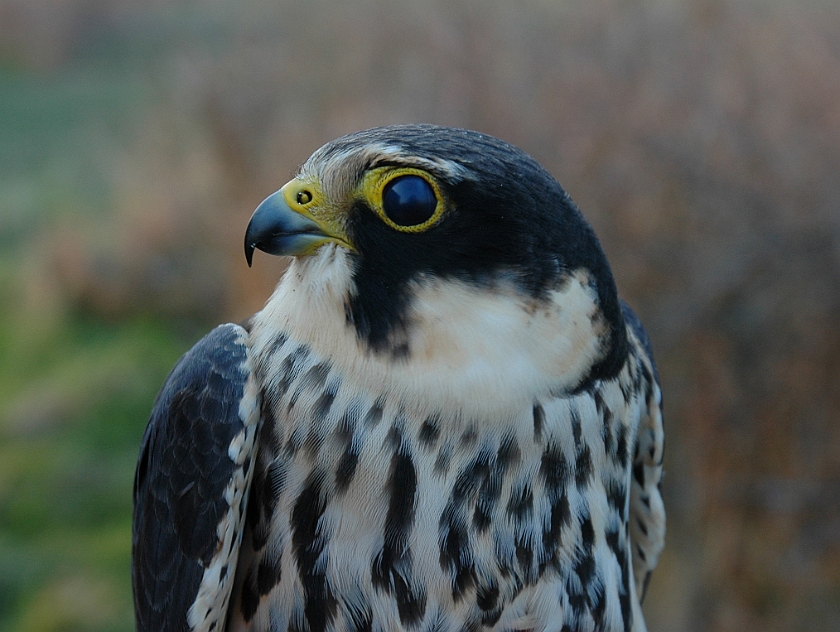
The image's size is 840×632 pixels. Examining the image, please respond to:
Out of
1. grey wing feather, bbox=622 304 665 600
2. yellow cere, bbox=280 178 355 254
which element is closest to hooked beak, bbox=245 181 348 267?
yellow cere, bbox=280 178 355 254

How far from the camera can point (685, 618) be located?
5.31 meters

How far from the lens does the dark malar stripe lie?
201 centimetres

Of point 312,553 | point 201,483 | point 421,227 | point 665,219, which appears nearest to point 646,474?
point 312,553

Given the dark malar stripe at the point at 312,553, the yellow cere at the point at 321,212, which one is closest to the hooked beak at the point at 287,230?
the yellow cere at the point at 321,212

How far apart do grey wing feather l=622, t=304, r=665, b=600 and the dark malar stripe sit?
0.98m

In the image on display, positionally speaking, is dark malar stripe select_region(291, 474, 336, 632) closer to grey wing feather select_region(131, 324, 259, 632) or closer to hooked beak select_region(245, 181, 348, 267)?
grey wing feather select_region(131, 324, 259, 632)

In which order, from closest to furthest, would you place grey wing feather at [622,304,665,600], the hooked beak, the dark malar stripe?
1. the hooked beak
2. the dark malar stripe
3. grey wing feather at [622,304,665,600]

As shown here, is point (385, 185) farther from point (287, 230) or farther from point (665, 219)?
point (665, 219)

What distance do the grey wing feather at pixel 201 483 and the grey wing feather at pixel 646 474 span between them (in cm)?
111

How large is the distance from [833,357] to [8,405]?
6.58m

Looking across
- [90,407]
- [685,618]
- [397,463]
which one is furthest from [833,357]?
[90,407]

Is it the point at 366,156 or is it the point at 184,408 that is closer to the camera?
the point at 366,156

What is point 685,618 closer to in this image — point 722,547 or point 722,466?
point 722,547

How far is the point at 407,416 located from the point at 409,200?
0.49m
